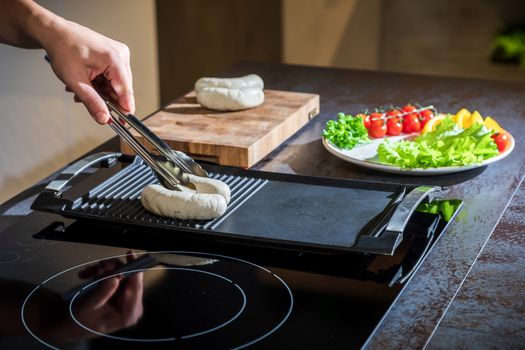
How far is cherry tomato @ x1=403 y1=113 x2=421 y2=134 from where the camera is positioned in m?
1.79

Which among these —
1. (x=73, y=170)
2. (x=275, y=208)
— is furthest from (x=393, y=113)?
(x=73, y=170)

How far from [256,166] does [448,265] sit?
21.2 inches

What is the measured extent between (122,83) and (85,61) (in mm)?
70

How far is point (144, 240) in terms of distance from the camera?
127 centimetres

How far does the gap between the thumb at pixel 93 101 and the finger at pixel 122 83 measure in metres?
0.06

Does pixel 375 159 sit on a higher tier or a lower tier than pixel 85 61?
lower

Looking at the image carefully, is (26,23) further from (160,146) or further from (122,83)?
(160,146)

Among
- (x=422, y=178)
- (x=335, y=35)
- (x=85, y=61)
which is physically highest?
(x=85, y=61)

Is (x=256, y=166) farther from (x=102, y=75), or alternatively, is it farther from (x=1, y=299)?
(x=1, y=299)

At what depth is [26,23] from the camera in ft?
4.67

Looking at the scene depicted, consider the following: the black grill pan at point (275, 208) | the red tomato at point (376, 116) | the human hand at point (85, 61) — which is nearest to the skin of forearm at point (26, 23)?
the human hand at point (85, 61)

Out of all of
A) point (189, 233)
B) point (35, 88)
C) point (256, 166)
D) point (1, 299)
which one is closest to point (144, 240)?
point (189, 233)

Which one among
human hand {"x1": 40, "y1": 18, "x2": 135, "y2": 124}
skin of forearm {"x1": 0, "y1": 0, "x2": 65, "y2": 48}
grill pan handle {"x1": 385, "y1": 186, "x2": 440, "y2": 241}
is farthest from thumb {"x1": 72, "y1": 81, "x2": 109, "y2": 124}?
grill pan handle {"x1": 385, "y1": 186, "x2": 440, "y2": 241}

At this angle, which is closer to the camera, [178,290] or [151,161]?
[178,290]
